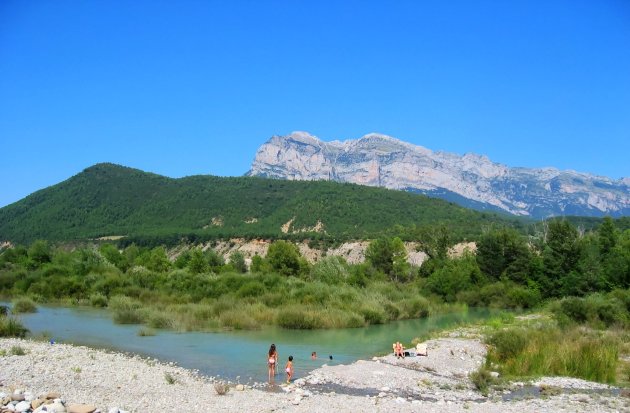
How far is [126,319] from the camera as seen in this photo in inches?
1639

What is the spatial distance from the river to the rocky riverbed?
2151 millimetres

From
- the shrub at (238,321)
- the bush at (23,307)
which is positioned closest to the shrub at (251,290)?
the shrub at (238,321)

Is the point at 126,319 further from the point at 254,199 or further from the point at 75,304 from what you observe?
the point at 254,199

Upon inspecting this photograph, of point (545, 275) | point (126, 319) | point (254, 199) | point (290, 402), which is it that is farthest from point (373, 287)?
point (254, 199)

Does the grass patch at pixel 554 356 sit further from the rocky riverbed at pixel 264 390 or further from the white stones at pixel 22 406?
the white stones at pixel 22 406

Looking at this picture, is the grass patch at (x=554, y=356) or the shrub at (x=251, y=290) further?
the shrub at (x=251, y=290)

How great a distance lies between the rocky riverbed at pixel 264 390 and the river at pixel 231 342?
2.15m

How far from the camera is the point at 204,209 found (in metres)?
155

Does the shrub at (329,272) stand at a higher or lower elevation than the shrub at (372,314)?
higher

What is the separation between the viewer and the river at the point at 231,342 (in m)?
26.5

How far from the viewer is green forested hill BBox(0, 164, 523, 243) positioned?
136 m

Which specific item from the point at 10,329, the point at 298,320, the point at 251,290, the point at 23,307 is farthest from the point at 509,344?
the point at 23,307

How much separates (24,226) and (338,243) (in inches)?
3365

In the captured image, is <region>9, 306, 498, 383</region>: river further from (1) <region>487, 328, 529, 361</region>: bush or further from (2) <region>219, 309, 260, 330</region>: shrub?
(1) <region>487, 328, 529, 361</region>: bush
